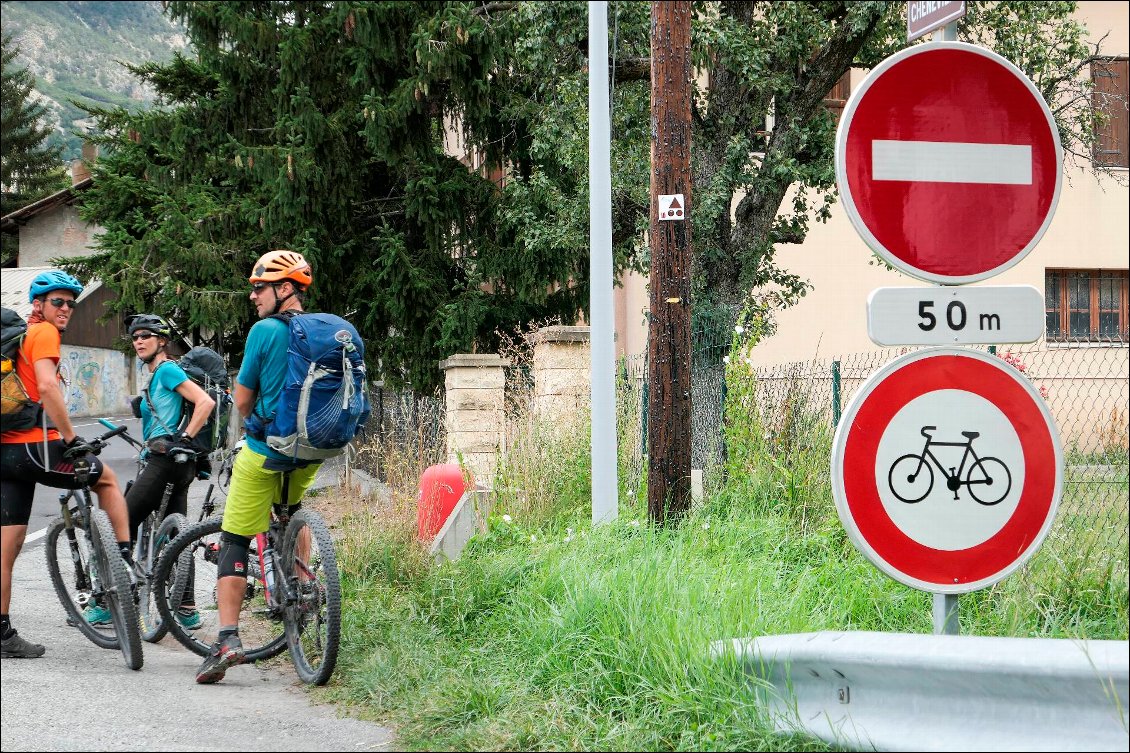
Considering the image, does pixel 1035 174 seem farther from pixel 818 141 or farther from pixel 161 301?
pixel 161 301

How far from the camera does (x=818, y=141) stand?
1503 centimetres

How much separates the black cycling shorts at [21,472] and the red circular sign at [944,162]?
4481 mm

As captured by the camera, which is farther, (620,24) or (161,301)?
(161,301)

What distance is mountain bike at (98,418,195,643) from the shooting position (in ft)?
21.3

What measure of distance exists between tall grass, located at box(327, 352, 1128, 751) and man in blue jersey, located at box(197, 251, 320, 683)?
0.63 meters

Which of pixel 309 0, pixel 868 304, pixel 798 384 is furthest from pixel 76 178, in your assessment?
pixel 868 304

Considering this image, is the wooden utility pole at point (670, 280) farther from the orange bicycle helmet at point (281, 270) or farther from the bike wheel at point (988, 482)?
the bike wheel at point (988, 482)

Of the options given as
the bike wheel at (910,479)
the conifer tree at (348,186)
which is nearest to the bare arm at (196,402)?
the bike wheel at (910,479)

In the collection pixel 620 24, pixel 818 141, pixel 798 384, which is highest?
pixel 620 24

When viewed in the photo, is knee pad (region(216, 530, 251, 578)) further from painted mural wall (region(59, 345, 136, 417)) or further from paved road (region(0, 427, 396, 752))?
painted mural wall (region(59, 345, 136, 417))

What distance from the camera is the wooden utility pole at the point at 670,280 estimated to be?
7719mm

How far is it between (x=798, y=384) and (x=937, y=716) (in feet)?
17.5

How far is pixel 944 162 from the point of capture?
12.2 ft

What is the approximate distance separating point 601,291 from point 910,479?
5.04 m
